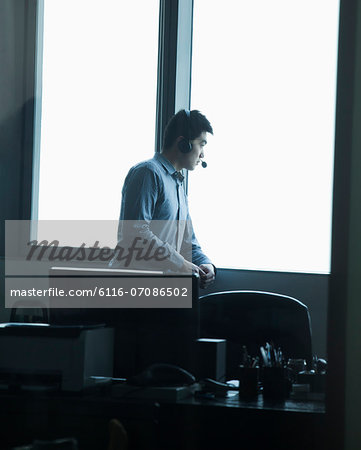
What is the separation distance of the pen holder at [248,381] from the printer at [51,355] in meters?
0.35

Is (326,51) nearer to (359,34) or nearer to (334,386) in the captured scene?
(359,34)

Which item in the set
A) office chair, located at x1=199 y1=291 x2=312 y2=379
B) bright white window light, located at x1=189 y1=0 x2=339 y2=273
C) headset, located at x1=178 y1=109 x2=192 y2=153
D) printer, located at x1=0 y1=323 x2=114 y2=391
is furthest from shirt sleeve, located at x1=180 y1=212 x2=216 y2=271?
printer, located at x1=0 y1=323 x2=114 y2=391

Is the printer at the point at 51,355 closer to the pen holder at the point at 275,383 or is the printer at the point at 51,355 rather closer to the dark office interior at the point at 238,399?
the dark office interior at the point at 238,399

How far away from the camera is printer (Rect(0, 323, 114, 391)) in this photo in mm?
1386

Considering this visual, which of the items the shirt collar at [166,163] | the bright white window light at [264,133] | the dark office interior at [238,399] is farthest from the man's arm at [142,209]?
the dark office interior at [238,399]

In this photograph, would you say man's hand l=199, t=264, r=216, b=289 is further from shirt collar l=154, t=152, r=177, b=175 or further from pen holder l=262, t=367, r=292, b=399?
pen holder l=262, t=367, r=292, b=399

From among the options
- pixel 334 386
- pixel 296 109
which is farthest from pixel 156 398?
pixel 296 109

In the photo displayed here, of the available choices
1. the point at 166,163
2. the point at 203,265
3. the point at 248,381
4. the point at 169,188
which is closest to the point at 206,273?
the point at 203,265

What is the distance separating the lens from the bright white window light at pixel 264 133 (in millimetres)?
3375

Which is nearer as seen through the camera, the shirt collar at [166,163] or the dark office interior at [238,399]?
the dark office interior at [238,399]

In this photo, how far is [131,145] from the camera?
12.0ft

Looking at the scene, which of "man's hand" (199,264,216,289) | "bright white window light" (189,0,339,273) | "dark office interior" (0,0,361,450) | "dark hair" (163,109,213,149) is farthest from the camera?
"bright white window light" (189,0,339,273)

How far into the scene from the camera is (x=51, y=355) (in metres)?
1.40

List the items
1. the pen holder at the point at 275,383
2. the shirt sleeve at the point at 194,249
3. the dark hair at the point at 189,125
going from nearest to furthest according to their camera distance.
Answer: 1. the pen holder at the point at 275,383
2. the dark hair at the point at 189,125
3. the shirt sleeve at the point at 194,249
